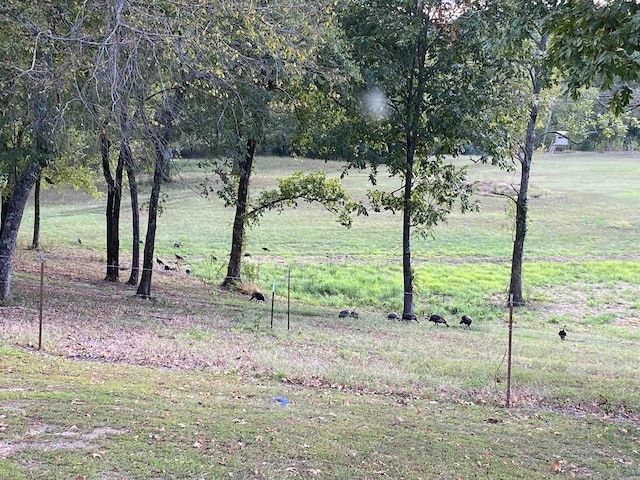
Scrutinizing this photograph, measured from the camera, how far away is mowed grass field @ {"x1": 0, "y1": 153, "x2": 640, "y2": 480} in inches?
240

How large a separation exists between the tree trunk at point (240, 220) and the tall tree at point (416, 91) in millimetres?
4155

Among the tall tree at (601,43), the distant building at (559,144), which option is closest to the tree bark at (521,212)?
the tall tree at (601,43)

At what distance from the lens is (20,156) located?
44.1ft

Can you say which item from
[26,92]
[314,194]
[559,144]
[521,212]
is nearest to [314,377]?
[26,92]

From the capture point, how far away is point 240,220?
75.4ft

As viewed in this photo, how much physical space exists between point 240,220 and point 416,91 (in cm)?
807

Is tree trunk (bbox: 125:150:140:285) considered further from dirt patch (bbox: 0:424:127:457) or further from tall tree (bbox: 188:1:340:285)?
dirt patch (bbox: 0:424:127:457)

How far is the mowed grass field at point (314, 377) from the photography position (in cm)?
609

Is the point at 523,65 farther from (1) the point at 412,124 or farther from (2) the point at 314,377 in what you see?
(2) the point at 314,377

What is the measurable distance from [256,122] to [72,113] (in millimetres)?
6647

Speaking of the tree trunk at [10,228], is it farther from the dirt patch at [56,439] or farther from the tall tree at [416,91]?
the dirt patch at [56,439]

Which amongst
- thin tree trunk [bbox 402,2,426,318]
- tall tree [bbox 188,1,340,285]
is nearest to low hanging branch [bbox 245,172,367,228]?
tall tree [bbox 188,1,340,285]

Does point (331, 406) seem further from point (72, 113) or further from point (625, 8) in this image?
point (72, 113)

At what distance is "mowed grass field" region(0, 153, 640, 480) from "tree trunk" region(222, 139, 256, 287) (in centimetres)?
103
